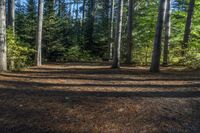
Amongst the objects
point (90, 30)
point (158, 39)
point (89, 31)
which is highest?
point (90, 30)

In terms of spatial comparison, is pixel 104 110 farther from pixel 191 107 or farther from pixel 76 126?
pixel 191 107

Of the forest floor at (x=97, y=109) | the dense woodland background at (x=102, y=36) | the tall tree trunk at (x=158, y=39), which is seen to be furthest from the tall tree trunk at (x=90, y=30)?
the forest floor at (x=97, y=109)

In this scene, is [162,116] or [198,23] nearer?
[162,116]

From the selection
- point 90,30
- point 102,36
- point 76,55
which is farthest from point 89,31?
point 76,55

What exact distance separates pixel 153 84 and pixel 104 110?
3.59 metres

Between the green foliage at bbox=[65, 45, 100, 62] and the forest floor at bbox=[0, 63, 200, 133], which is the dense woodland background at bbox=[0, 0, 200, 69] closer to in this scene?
the green foliage at bbox=[65, 45, 100, 62]

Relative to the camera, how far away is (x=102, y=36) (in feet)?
103

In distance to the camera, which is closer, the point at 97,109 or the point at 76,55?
the point at 97,109

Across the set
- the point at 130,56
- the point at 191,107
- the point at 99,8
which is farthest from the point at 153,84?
the point at 99,8

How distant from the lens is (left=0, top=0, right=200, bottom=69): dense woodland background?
15.4m

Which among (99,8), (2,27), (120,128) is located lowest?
(120,128)

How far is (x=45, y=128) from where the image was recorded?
4.62m

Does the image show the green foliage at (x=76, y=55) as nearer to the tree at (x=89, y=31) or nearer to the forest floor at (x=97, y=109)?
the tree at (x=89, y=31)

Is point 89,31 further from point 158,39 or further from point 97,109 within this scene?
point 97,109
